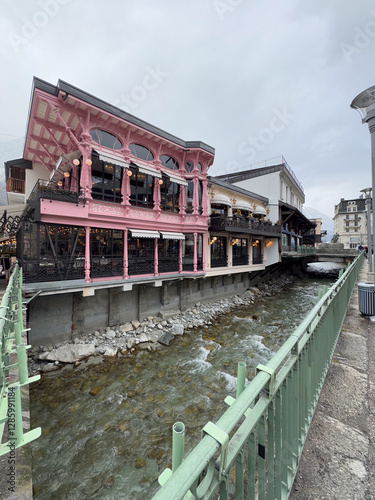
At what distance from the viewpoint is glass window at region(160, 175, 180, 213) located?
15337 millimetres

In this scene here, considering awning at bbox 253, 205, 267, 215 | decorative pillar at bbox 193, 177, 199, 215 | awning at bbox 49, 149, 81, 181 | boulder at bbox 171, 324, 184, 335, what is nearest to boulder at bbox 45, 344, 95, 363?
boulder at bbox 171, 324, 184, 335

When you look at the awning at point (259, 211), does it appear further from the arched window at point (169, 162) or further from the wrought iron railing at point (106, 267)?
the wrought iron railing at point (106, 267)

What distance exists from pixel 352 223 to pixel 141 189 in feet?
290

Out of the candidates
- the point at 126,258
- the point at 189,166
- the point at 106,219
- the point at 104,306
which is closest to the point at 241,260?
the point at 189,166

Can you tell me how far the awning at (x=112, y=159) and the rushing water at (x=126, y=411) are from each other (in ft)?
33.6

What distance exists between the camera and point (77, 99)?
417 inches

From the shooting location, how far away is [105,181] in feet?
42.1

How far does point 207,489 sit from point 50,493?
7091 mm

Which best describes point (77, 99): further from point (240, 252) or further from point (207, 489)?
point (240, 252)

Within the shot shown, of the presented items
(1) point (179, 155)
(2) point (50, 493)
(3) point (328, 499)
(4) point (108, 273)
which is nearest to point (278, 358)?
(3) point (328, 499)

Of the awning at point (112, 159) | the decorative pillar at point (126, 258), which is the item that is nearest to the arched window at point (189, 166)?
the awning at point (112, 159)

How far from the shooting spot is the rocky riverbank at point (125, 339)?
9.83m

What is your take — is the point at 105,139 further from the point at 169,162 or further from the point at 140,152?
the point at 169,162

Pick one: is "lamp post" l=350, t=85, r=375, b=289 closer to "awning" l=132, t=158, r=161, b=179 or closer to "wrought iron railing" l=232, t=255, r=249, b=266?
"awning" l=132, t=158, r=161, b=179
